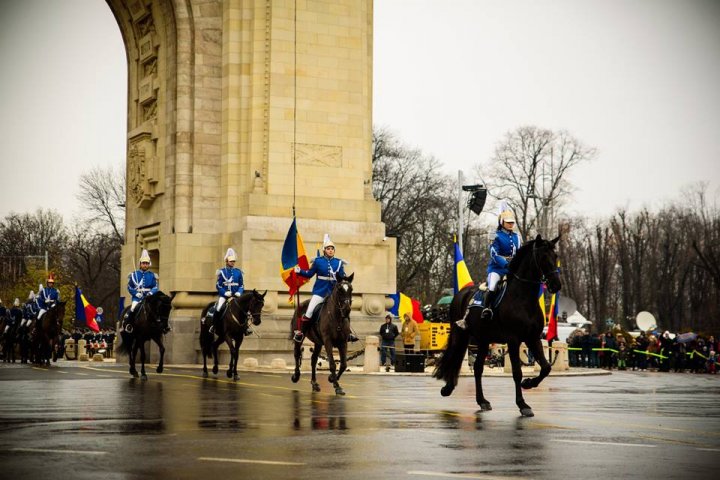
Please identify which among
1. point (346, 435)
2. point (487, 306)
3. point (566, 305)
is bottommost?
point (346, 435)

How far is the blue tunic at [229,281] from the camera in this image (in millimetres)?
28484

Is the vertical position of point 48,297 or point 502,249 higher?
point 48,297

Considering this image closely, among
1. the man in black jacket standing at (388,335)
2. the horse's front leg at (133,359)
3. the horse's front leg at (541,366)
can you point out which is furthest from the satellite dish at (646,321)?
the horse's front leg at (541,366)

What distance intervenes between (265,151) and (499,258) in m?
20.4

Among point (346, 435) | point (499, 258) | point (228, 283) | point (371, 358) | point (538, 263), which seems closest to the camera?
point (346, 435)

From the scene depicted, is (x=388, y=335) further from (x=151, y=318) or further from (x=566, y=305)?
(x=566, y=305)

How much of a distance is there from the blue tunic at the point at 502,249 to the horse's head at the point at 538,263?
1.31ft

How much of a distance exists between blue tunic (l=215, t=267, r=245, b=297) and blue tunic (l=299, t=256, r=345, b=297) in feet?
20.1

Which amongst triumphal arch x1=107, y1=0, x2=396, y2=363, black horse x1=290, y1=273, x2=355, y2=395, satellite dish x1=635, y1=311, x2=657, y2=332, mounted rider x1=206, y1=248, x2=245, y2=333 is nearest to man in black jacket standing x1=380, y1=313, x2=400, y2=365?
triumphal arch x1=107, y1=0, x2=396, y2=363

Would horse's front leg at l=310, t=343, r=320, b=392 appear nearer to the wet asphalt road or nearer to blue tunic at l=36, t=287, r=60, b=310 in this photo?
the wet asphalt road

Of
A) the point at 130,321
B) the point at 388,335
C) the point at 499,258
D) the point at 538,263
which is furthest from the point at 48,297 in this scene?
the point at 538,263

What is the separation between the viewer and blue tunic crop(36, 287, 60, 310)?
37844 mm

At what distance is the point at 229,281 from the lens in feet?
93.5

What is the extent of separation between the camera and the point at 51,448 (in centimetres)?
1136
